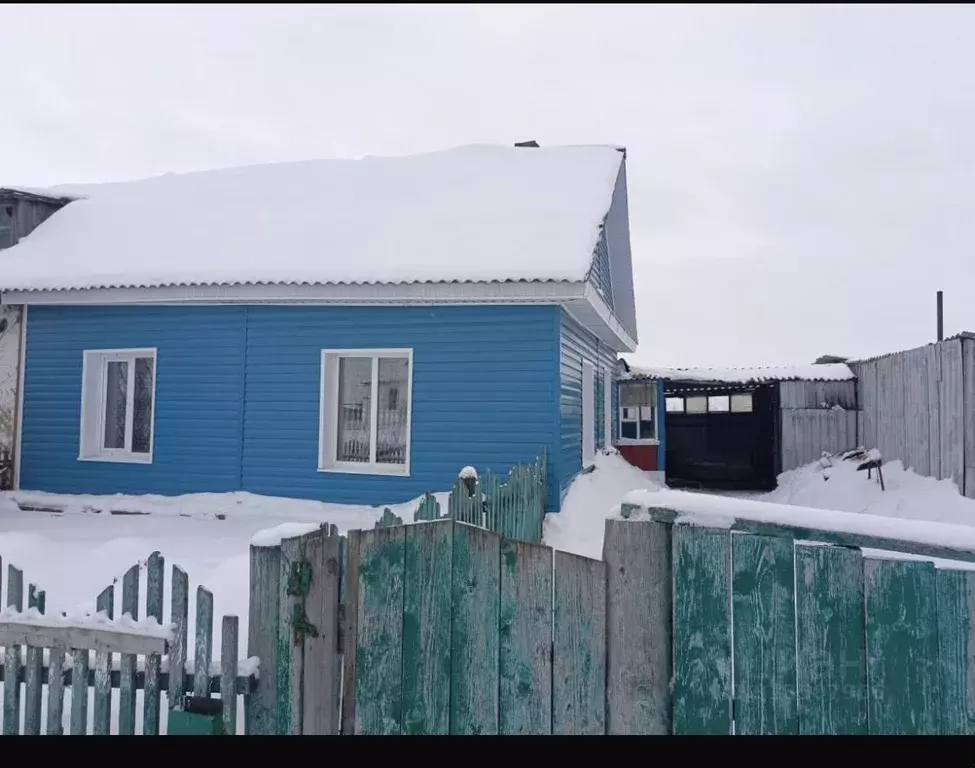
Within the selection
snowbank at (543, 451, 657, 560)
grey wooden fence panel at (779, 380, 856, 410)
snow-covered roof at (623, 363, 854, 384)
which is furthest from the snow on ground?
snow-covered roof at (623, 363, 854, 384)

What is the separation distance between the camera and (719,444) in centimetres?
2048

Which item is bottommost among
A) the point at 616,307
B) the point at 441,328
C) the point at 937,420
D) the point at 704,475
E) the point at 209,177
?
the point at 704,475

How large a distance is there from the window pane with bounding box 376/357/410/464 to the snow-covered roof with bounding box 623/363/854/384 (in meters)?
10.3

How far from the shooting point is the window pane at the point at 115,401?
11.3 meters

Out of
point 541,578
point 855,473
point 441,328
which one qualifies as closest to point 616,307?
point 855,473

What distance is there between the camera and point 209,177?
14.5 m

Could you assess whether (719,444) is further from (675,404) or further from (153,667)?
(153,667)

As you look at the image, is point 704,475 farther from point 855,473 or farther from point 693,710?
point 693,710

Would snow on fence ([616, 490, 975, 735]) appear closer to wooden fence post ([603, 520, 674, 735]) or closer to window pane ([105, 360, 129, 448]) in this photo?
wooden fence post ([603, 520, 674, 735])

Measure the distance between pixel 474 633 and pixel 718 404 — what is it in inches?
781

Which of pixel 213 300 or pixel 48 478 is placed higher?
pixel 213 300

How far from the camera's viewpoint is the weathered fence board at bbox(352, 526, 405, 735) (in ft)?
8.27

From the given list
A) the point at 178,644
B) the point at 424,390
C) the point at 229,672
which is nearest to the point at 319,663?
the point at 229,672

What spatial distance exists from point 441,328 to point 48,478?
679 centimetres
